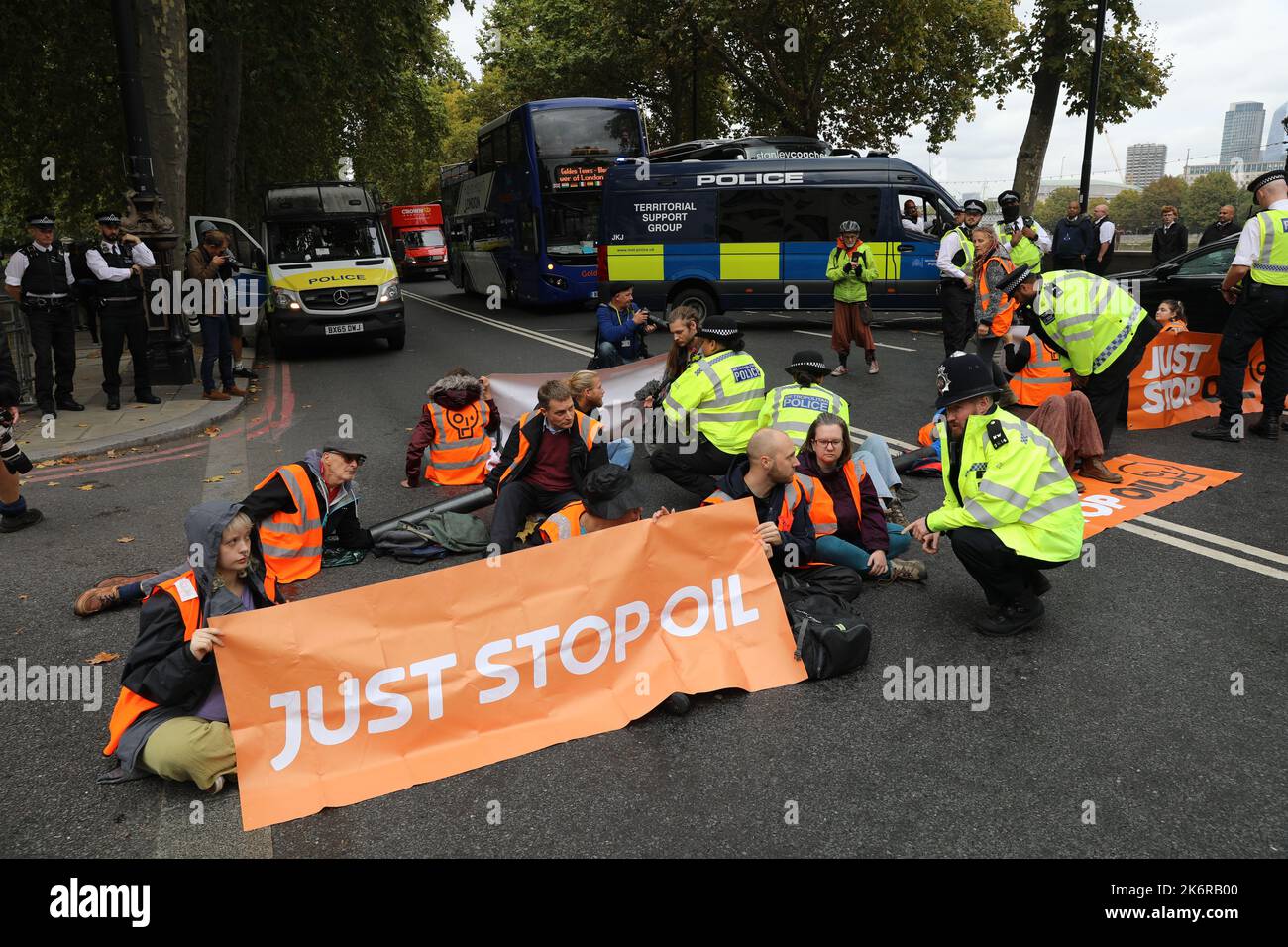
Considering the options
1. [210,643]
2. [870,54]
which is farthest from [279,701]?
[870,54]

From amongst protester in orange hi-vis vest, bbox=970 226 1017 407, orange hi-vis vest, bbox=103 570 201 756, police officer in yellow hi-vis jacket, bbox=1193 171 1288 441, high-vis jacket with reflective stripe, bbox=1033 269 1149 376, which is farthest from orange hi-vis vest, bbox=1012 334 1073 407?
orange hi-vis vest, bbox=103 570 201 756

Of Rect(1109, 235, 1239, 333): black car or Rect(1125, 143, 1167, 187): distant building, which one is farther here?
Rect(1125, 143, 1167, 187): distant building

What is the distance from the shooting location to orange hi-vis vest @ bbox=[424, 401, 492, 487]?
26.4 feet

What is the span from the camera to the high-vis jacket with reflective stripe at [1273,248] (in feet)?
26.8

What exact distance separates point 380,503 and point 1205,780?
19.3 feet

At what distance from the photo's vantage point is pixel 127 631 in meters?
5.29

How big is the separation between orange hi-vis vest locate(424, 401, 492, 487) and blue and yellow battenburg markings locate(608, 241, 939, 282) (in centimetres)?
916

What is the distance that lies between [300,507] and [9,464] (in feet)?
8.70

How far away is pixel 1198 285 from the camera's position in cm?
1028

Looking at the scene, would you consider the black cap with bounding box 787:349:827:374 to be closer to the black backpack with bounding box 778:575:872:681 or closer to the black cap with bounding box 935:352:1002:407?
the black cap with bounding box 935:352:1002:407

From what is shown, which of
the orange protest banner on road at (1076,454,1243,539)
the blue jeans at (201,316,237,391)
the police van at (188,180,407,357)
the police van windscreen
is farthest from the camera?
the police van windscreen

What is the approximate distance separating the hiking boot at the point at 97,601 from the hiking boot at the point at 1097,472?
22.7 ft

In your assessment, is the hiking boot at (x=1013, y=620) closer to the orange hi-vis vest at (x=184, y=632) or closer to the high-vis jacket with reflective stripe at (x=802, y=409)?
the high-vis jacket with reflective stripe at (x=802, y=409)

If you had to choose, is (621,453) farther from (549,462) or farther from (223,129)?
(223,129)
